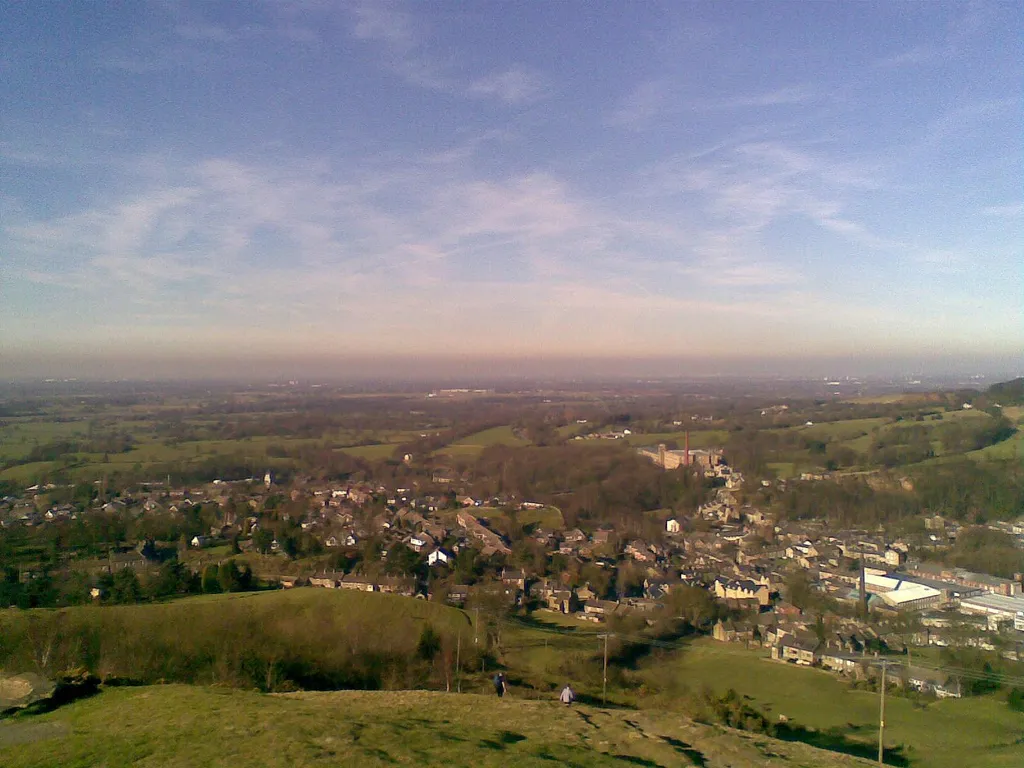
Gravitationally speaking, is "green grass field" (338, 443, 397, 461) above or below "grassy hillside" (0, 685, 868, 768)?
below

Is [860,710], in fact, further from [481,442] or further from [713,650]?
[481,442]

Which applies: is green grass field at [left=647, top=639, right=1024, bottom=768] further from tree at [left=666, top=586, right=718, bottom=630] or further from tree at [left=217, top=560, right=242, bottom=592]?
tree at [left=217, top=560, right=242, bottom=592]

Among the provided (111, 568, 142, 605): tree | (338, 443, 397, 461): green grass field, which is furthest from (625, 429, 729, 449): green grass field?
(111, 568, 142, 605): tree

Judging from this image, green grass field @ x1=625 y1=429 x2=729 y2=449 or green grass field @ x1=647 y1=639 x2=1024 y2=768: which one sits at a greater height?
green grass field @ x1=625 y1=429 x2=729 y2=449

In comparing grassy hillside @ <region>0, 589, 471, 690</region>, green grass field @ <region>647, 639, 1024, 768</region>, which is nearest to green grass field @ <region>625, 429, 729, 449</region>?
green grass field @ <region>647, 639, 1024, 768</region>

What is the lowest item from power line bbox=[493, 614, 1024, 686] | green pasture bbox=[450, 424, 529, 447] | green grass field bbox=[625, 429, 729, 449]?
power line bbox=[493, 614, 1024, 686]

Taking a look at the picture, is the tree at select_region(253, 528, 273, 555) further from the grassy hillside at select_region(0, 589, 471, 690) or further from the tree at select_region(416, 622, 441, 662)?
the tree at select_region(416, 622, 441, 662)

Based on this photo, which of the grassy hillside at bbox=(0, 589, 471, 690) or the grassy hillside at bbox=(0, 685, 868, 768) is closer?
the grassy hillside at bbox=(0, 685, 868, 768)

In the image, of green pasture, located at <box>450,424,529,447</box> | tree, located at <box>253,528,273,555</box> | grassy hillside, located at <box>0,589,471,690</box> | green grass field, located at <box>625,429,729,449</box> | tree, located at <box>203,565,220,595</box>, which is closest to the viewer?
grassy hillside, located at <box>0,589,471,690</box>

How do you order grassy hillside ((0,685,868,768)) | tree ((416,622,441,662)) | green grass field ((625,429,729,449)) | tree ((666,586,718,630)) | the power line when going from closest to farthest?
grassy hillside ((0,685,868,768)), the power line, tree ((416,622,441,662)), tree ((666,586,718,630)), green grass field ((625,429,729,449))

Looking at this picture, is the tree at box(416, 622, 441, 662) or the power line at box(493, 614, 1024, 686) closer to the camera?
the power line at box(493, 614, 1024, 686)

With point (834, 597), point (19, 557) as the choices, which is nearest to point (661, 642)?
point (834, 597)
